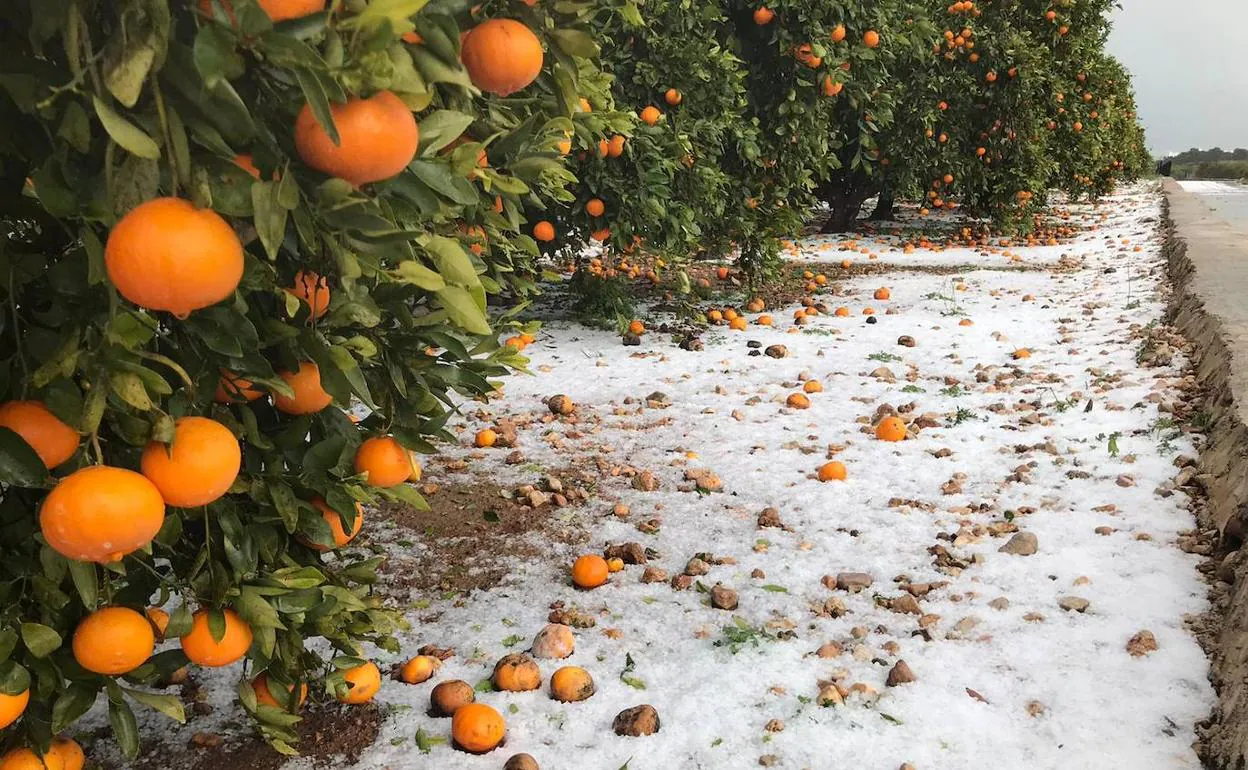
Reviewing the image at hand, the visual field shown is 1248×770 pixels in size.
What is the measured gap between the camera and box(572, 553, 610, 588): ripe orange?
3.04 m

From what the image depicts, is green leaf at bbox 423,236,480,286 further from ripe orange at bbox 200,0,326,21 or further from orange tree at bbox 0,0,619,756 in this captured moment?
ripe orange at bbox 200,0,326,21

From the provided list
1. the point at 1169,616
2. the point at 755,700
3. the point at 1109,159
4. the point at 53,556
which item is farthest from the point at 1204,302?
the point at 1109,159

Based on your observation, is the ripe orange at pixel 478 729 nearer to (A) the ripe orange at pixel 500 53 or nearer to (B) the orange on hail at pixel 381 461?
(B) the orange on hail at pixel 381 461

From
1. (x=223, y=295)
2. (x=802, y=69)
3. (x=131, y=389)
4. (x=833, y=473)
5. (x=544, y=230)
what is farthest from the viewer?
(x=802, y=69)

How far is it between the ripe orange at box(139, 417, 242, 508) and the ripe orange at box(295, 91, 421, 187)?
1.63 feet

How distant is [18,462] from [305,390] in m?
0.47

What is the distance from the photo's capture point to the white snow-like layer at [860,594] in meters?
2.24

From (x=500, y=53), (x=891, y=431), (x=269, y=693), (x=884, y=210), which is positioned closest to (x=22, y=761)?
(x=269, y=693)

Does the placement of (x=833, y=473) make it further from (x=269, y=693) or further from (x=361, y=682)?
(x=269, y=693)

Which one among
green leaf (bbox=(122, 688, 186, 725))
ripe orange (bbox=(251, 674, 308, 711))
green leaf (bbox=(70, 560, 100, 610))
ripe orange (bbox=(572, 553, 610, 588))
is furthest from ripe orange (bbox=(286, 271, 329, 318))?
ripe orange (bbox=(572, 553, 610, 588))

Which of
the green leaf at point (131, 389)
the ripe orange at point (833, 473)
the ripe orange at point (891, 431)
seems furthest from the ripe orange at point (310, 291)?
the ripe orange at point (891, 431)

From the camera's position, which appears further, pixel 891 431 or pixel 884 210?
pixel 884 210

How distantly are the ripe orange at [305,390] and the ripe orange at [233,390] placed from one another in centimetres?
5

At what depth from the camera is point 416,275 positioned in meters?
1.39
